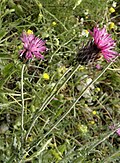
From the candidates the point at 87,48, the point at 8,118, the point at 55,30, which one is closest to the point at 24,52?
the point at 87,48

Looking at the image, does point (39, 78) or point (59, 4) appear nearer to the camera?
point (39, 78)

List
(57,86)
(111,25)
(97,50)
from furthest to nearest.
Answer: (111,25), (57,86), (97,50)

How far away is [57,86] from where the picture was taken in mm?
1664

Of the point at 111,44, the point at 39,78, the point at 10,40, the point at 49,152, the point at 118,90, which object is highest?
the point at 111,44

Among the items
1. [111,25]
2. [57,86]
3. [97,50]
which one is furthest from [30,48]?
[111,25]

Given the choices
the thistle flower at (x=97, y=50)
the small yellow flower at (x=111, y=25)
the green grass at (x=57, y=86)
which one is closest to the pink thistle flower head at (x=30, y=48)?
the thistle flower at (x=97, y=50)

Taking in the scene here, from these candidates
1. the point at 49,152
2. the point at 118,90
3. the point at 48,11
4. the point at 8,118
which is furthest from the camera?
the point at 118,90

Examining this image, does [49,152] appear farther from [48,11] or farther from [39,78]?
[48,11]

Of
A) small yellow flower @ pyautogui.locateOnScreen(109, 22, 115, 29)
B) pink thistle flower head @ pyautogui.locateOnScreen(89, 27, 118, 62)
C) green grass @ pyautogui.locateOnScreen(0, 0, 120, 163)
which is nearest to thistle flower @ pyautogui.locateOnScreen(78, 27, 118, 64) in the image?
pink thistle flower head @ pyautogui.locateOnScreen(89, 27, 118, 62)

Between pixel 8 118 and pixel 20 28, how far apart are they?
373mm

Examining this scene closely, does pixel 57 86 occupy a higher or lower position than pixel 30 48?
lower

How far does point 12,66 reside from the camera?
1.46 meters

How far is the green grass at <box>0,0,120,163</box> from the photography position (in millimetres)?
1480

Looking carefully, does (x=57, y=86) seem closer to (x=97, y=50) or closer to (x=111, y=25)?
(x=111, y=25)
